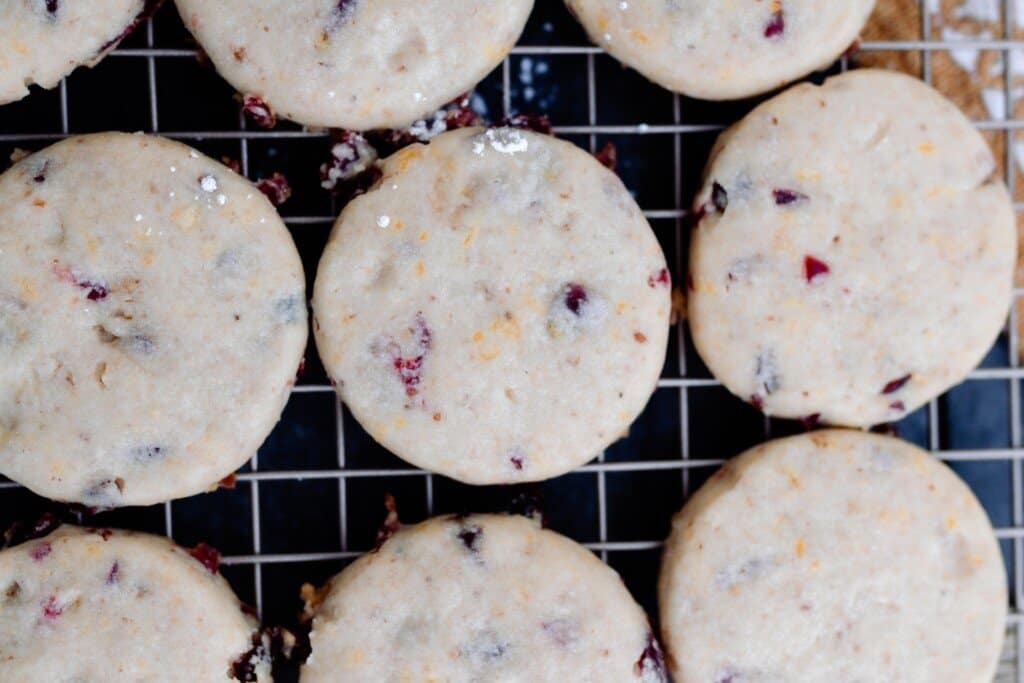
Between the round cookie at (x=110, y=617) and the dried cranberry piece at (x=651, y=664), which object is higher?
the round cookie at (x=110, y=617)

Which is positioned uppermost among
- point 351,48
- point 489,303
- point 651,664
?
point 351,48

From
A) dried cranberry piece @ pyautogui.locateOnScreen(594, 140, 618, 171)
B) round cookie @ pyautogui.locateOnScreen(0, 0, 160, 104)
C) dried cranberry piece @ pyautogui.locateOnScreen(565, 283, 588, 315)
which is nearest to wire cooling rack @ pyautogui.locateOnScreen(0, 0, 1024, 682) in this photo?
dried cranberry piece @ pyautogui.locateOnScreen(594, 140, 618, 171)

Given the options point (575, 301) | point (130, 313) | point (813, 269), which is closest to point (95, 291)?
point (130, 313)

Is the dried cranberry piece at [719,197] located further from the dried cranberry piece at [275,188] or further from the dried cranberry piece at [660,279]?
the dried cranberry piece at [275,188]

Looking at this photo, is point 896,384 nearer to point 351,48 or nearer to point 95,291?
point 351,48

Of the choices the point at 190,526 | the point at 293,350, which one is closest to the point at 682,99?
the point at 293,350

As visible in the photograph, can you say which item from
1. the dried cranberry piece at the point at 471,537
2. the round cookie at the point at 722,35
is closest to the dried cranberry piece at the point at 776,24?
the round cookie at the point at 722,35

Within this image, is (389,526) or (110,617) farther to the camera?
(389,526)
